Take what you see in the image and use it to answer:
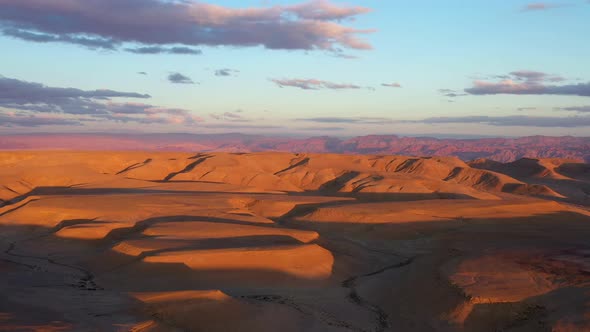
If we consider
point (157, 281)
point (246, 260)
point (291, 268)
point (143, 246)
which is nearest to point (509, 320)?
point (291, 268)

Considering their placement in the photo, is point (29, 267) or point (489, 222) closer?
point (29, 267)

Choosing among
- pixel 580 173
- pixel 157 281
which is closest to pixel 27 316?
pixel 157 281

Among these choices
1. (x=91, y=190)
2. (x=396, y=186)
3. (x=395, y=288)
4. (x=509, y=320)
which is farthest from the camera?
(x=396, y=186)

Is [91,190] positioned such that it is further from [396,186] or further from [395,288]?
[395,288]

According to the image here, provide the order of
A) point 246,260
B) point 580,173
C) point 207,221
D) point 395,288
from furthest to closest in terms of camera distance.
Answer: point 580,173 → point 207,221 → point 246,260 → point 395,288

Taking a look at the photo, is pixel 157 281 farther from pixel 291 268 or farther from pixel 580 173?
pixel 580 173

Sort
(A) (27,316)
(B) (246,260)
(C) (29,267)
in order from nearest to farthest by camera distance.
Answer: (A) (27,316)
(B) (246,260)
(C) (29,267)
